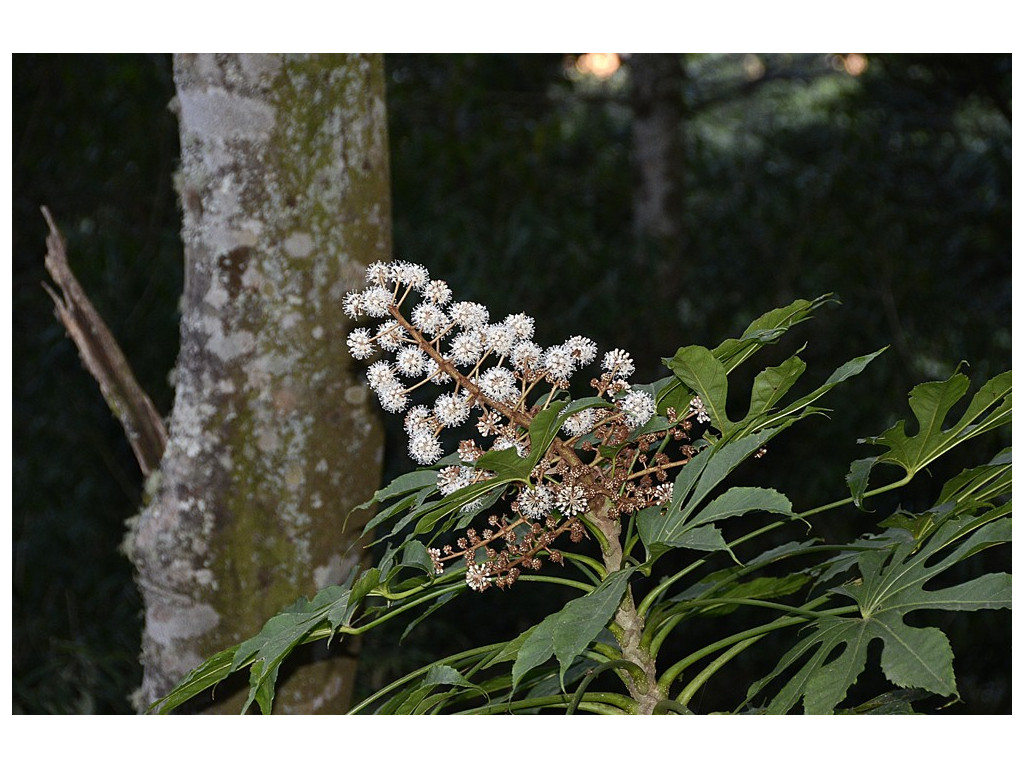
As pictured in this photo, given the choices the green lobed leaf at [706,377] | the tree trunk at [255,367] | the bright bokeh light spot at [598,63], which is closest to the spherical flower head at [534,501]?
the green lobed leaf at [706,377]

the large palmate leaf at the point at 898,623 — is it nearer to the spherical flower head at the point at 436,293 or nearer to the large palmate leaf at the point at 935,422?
the large palmate leaf at the point at 935,422

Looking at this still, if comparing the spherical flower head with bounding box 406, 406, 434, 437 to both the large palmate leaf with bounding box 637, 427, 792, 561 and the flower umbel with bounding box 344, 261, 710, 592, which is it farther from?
the large palmate leaf with bounding box 637, 427, 792, 561

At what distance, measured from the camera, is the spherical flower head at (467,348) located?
548mm

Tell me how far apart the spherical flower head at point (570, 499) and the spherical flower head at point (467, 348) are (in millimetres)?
92

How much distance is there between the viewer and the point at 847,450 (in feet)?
7.09

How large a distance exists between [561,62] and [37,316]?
1.82m

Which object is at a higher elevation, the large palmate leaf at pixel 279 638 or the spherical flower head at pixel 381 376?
the spherical flower head at pixel 381 376

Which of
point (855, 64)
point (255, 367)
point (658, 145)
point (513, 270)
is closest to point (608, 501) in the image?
point (255, 367)

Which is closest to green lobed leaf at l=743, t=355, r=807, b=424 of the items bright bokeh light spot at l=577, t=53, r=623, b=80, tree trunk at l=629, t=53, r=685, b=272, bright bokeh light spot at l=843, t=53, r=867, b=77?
A: tree trunk at l=629, t=53, r=685, b=272

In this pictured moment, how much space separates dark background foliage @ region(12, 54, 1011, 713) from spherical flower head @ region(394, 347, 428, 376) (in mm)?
1374

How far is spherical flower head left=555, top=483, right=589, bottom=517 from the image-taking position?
0.54m

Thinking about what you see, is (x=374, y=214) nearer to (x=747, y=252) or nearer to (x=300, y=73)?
(x=300, y=73)

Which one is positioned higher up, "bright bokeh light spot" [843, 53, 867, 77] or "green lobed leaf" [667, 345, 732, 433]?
"bright bokeh light spot" [843, 53, 867, 77]

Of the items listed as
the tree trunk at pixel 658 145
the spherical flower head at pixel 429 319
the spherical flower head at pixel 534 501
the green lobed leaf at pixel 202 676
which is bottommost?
the green lobed leaf at pixel 202 676
